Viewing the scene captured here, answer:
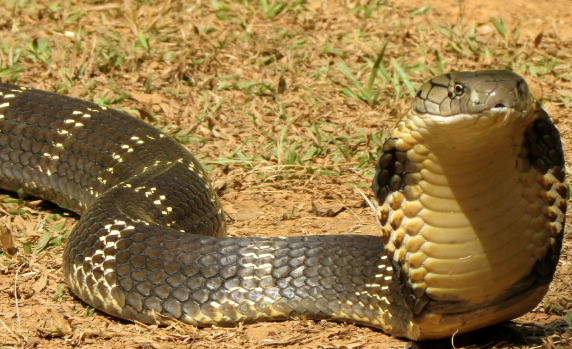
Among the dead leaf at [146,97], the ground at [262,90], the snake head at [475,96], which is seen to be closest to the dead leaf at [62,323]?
the ground at [262,90]

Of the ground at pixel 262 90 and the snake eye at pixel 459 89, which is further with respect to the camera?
the ground at pixel 262 90

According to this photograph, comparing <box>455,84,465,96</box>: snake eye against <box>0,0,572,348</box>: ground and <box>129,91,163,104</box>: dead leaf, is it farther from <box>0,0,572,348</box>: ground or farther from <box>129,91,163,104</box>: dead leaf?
<box>129,91,163,104</box>: dead leaf

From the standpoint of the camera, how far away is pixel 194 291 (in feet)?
12.2

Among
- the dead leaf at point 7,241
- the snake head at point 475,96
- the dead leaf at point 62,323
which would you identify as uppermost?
the snake head at point 475,96

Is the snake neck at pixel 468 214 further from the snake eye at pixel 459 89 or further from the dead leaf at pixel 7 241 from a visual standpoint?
the dead leaf at pixel 7 241

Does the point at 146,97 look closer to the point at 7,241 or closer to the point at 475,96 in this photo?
the point at 7,241

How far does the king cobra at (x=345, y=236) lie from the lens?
8.72ft

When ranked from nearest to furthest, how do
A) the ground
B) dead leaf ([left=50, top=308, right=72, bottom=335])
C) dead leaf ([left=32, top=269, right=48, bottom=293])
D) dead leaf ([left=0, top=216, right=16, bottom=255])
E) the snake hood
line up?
1. the snake hood
2. dead leaf ([left=50, top=308, right=72, bottom=335])
3. the ground
4. dead leaf ([left=32, top=269, right=48, bottom=293])
5. dead leaf ([left=0, top=216, right=16, bottom=255])

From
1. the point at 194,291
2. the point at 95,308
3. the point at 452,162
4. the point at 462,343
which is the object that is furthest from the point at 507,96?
the point at 95,308

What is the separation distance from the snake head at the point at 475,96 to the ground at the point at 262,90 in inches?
47.7

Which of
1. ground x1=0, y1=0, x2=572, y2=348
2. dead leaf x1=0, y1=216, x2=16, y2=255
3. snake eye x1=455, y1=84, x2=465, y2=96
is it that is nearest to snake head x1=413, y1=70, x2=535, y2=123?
snake eye x1=455, y1=84, x2=465, y2=96

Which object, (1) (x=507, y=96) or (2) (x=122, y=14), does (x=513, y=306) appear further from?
(2) (x=122, y=14)

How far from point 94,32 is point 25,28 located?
72cm

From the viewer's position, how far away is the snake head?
8.06ft
